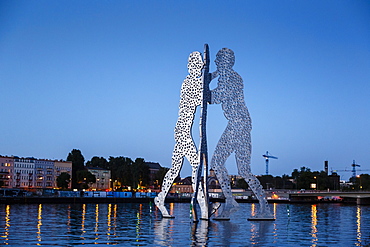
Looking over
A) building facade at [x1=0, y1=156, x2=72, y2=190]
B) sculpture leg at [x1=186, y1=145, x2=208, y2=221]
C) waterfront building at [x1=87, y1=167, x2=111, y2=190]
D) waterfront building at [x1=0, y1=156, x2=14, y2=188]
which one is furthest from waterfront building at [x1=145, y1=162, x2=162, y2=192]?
sculpture leg at [x1=186, y1=145, x2=208, y2=221]

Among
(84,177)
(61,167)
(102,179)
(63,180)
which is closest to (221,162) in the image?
(63,180)

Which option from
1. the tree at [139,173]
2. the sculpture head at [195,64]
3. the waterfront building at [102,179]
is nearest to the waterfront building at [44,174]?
the waterfront building at [102,179]

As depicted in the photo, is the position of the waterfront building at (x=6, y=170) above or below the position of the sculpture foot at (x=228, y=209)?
above

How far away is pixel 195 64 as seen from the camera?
29.3 metres

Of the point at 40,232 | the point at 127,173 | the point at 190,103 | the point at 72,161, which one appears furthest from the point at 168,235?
the point at 127,173

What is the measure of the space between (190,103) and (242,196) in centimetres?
10375

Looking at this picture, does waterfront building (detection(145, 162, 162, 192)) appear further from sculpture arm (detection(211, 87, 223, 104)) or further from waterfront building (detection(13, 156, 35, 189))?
sculpture arm (detection(211, 87, 223, 104))

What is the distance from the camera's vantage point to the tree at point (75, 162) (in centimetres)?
11134

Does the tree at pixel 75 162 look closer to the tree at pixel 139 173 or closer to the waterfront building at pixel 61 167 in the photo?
the waterfront building at pixel 61 167

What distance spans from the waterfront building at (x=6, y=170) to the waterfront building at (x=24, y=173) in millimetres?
1053

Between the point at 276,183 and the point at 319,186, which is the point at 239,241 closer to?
the point at 319,186

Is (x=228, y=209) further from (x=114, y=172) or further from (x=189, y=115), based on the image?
(x=114, y=172)

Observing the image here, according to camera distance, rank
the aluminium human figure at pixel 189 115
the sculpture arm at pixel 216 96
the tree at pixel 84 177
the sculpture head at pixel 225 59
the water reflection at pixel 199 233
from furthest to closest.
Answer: the tree at pixel 84 177 → the sculpture head at pixel 225 59 → the sculpture arm at pixel 216 96 → the aluminium human figure at pixel 189 115 → the water reflection at pixel 199 233

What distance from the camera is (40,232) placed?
22.7m
